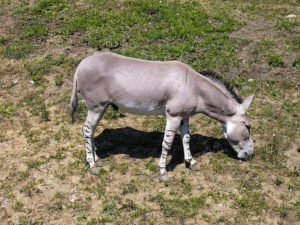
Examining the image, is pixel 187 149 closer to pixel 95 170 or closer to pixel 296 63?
pixel 95 170

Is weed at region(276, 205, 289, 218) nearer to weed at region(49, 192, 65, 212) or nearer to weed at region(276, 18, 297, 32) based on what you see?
weed at region(49, 192, 65, 212)

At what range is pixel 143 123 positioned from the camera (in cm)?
1140

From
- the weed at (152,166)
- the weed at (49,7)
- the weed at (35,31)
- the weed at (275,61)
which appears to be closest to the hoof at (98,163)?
the weed at (152,166)

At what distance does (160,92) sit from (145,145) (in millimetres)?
1840

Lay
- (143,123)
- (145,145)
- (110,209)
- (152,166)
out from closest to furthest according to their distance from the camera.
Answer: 1. (110,209)
2. (152,166)
3. (145,145)
4. (143,123)

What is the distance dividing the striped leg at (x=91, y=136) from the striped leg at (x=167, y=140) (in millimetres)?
1283

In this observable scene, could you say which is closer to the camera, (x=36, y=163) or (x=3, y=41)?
(x=36, y=163)

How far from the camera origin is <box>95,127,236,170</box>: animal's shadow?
10.4m

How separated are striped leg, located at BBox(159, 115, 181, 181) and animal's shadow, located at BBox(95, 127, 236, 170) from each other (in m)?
0.37

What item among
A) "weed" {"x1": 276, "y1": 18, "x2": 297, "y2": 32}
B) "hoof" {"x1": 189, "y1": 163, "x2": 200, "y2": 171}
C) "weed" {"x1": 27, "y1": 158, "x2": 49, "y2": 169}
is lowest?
"weed" {"x1": 27, "y1": 158, "x2": 49, "y2": 169}

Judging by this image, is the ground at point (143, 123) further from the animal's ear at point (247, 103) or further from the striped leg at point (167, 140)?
the animal's ear at point (247, 103)

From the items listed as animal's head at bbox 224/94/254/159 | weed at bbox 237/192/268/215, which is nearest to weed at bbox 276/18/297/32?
animal's head at bbox 224/94/254/159

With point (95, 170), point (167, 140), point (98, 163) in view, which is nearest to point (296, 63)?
point (167, 140)

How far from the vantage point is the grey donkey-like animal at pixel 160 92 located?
365 inches
